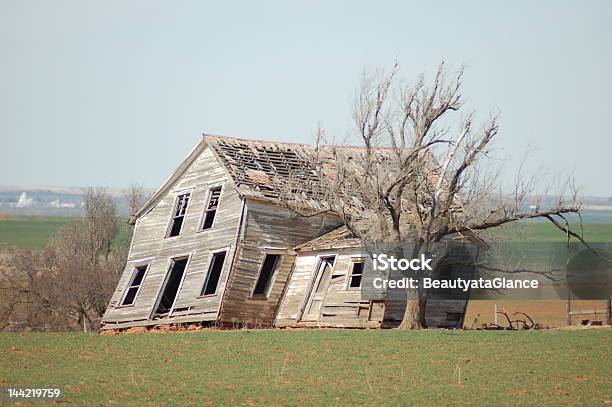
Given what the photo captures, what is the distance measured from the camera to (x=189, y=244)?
39.2m

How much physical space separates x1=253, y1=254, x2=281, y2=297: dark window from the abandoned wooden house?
0.03 metres

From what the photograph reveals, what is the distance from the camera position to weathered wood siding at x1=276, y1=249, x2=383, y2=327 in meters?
35.2

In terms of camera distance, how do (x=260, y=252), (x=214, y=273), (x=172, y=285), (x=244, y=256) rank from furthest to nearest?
(x=172, y=285) < (x=214, y=273) < (x=260, y=252) < (x=244, y=256)

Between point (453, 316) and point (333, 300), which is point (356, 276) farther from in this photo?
point (453, 316)

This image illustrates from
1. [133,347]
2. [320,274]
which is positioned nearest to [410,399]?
[133,347]

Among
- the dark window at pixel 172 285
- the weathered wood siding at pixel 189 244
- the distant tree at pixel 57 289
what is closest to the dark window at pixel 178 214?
the weathered wood siding at pixel 189 244

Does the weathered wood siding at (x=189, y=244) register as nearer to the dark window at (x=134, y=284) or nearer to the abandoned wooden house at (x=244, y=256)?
the abandoned wooden house at (x=244, y=256)

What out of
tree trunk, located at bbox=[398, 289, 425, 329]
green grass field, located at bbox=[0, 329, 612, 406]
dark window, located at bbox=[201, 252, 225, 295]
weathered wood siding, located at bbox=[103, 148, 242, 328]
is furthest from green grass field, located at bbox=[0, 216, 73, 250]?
green grass field, located at bbox=[0, 329, 612, 406]

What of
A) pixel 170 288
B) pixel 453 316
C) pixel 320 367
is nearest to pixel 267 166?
pixel 170 288

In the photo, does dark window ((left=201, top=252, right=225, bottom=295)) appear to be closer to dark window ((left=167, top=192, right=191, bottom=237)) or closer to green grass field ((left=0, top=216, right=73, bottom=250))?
dark window ((left=167, top=192, right=191, bottom=237))

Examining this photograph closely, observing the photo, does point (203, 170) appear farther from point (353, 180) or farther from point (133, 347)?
point (133, 347)

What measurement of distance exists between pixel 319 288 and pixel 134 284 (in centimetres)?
820

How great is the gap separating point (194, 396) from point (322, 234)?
1833cm

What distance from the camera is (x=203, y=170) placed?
132ft
